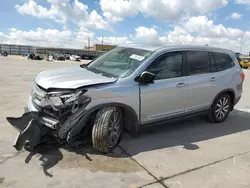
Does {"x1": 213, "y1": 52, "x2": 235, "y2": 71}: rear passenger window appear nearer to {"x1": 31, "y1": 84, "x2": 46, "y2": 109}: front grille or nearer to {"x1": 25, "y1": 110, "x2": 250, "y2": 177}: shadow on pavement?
{"x1": 25, "y1": 110, "x2": 250, "y2": 177}: shadow on pavement

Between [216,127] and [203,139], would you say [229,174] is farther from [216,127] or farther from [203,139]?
[216,127]

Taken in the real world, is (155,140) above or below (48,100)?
below

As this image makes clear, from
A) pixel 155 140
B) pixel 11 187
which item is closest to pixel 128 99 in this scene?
pixel 155 140

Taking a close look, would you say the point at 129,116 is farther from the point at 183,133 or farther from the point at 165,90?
the point at 183,133

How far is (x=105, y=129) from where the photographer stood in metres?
3.80

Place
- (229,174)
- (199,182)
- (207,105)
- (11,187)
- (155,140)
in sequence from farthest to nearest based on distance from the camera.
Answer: (207,105), (155,140), (229,174), (199,182), (11,187)

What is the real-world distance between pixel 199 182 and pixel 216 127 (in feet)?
8.45

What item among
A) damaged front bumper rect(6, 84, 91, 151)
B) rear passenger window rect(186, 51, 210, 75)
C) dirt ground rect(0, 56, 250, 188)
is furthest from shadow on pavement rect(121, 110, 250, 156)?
rear passenger window rect(186, 51, 210, 75)

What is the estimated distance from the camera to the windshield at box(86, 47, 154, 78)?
4.32 meters

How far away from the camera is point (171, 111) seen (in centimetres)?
477

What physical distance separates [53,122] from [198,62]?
315cm

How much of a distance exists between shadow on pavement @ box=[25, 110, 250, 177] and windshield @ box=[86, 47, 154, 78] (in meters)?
1.21

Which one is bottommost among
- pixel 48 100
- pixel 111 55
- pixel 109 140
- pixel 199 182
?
pixel 199 182

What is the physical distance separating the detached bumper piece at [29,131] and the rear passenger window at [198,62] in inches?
115
